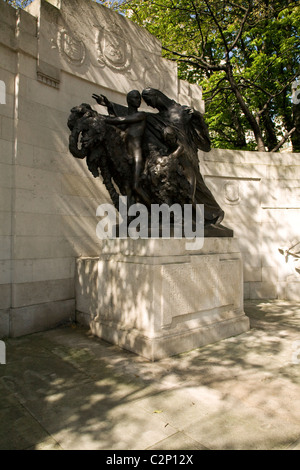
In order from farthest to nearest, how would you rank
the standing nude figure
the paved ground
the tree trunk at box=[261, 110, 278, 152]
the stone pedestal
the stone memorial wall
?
the tree trunk at box=[261, 110, 278, 152]
the stone memorial wall
the standing nude figure
the stone pedestal
the paved ground

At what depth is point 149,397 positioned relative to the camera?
314 centimetres

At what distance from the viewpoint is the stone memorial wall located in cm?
538

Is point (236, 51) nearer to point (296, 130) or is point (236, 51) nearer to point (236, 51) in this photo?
point (236, 51)

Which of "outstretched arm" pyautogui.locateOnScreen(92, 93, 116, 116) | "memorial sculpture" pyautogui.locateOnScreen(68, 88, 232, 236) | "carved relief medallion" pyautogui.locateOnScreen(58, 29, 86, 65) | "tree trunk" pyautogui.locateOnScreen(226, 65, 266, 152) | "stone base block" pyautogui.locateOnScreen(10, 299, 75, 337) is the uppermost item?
"tree trunk" pyautogui.locateOnScreen(226, 65, 266, 152)

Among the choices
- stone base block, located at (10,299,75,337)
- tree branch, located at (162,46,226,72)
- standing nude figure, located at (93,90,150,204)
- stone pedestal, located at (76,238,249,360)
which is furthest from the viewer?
tree branch, located at (162,46,226,72)

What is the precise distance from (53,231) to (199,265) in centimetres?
280

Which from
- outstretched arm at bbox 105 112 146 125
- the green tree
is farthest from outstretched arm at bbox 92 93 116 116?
→ the green tree

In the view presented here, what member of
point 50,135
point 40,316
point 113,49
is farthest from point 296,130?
point 40,316

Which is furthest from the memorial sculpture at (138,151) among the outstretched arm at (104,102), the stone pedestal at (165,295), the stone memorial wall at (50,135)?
the stone memorial wall at (50,135)

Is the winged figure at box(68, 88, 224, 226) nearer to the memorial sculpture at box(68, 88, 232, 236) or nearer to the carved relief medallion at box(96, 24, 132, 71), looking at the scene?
the memorial sculpture at box(68, 88, 232, 236)

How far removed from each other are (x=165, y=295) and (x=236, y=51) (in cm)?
1492

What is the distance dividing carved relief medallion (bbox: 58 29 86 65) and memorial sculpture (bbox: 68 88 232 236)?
2.07 metres

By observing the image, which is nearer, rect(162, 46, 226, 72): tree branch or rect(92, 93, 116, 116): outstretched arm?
rect(92, 93, 116, 116): outstretched arm

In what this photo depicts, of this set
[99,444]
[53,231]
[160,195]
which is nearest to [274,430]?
[99,444]
